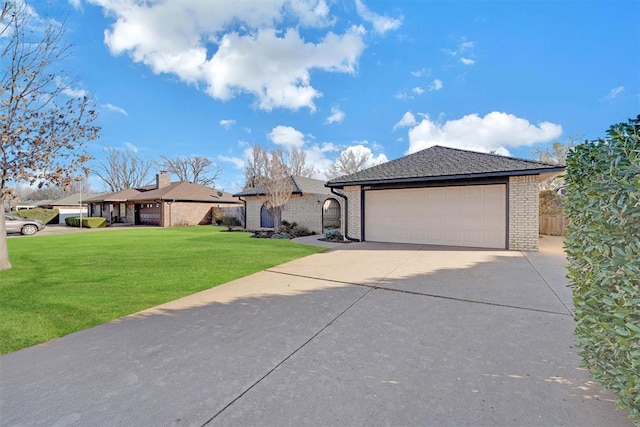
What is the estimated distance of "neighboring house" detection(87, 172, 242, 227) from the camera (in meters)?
24.1

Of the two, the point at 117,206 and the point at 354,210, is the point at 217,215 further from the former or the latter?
the point at 354,210

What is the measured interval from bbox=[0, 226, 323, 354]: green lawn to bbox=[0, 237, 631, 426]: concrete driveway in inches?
19.7

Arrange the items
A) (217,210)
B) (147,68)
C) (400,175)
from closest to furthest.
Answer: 1. (400,175)
2. (147,68)
3. (217,210)

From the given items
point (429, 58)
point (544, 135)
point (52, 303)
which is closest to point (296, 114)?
point (429, 58)

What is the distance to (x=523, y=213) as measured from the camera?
923 centimetres

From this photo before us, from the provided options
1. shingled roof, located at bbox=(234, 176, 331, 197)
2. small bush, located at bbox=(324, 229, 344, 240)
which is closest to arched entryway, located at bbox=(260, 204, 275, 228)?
shingled roof, located at bbox=(234, 176, 331, 197)

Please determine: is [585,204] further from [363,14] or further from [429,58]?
[429,58]

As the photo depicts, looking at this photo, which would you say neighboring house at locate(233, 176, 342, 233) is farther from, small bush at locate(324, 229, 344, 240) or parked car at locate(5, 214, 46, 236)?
parked car at locate(5, 214, 46, 236)

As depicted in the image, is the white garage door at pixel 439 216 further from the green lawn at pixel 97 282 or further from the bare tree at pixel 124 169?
the bare tree at pixel 124 169

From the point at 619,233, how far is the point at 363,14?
1084 cm

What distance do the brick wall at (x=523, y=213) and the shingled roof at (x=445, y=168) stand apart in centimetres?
50

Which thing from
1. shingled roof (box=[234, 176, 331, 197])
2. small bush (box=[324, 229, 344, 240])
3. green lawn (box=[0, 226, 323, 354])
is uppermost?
shingled roof (box=[234, 176, 331, 197])

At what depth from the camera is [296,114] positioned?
23.2 metres

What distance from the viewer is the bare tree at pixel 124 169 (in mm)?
47125
